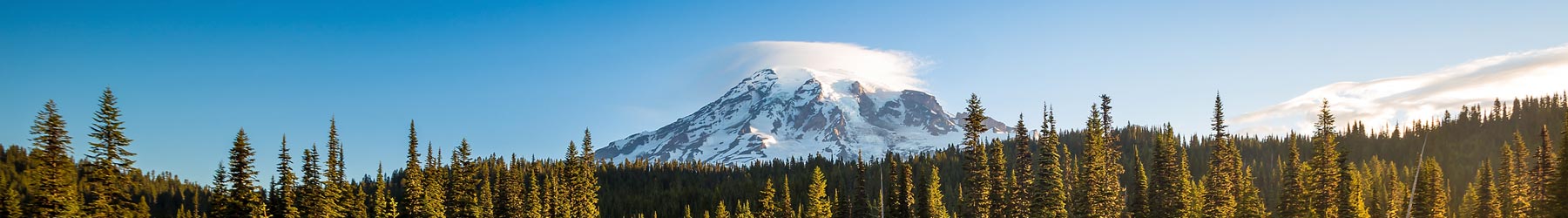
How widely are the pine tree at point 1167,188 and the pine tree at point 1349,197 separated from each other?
11681mm

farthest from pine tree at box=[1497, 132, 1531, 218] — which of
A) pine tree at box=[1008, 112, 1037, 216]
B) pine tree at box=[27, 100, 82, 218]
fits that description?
pine tree at box=[27, 100, 82, 218]

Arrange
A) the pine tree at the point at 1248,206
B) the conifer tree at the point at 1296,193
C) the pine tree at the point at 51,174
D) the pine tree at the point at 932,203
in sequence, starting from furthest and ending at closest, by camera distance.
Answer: the pine tree at the point at 1248,206
the conifer tree at the point at 1296,193
the pine tree at the point at 932,203
the pine tree at the point at 51,174

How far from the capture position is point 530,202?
118 meters

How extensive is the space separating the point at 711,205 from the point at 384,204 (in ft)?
315

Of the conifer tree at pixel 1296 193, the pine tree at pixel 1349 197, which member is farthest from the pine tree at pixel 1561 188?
the conifer tree at pixel 1296 193

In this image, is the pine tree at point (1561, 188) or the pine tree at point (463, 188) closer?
the pine tree at point (1561, 188)

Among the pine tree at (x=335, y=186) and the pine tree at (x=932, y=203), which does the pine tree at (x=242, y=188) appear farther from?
the pine tree at (x=932, y=203)

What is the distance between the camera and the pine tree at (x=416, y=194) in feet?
340

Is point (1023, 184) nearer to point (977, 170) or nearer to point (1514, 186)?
point (977, 170)

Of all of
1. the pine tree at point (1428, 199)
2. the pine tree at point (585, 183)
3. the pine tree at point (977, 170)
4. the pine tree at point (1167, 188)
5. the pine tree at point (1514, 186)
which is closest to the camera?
the pine tree at point (977, 170)

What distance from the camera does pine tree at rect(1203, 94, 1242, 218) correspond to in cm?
9488

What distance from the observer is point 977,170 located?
80375 mm

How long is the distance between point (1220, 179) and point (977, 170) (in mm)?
27975

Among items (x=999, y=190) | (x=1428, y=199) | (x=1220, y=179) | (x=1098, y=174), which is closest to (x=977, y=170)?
(x=999, y=190)
